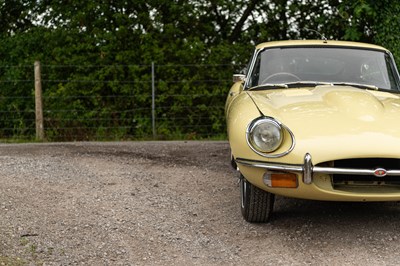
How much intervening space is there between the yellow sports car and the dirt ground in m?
0.35

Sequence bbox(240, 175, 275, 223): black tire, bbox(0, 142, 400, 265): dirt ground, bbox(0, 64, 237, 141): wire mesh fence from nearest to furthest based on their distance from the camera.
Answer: bbox(0, 142, 400, 265): dirt ground → bbox(240, 175, 275, 223): black tire → bbox(0, 64, 237, 141): wire mesh fence

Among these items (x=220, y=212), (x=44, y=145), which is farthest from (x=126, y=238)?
(x=44, y=145)

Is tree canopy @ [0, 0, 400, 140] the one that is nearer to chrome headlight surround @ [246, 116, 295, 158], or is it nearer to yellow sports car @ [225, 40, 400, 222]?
yellow sports car @ [225, 40, 400, 222]

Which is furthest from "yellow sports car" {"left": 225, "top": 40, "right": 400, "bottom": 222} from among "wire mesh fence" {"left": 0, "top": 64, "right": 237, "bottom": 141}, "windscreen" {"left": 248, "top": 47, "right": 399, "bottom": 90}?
"wire mesh fence" {"left": 0, "top": 64, "right": 237, "bottom": 141}

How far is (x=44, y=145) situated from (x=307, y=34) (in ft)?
17.3

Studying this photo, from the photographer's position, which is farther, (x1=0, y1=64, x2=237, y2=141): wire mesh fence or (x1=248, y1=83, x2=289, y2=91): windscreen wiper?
(x1=0, y1=64, x2=237, y2=141): wire mesh fence

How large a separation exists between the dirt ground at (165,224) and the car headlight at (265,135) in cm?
69

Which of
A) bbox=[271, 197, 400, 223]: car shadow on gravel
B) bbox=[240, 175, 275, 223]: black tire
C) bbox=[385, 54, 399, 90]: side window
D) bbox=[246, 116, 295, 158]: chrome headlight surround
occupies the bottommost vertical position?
bbox=[271, 197, 400, 223]: car shadow on gravel

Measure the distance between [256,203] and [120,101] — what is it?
6.65m

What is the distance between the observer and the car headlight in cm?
434

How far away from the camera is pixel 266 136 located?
14.4 ft

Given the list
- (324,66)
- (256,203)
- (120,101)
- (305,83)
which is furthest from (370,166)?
(120,101)

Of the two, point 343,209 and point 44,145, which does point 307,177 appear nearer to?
point 343,209

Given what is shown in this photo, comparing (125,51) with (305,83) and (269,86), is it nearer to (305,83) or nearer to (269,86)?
(269,86)
